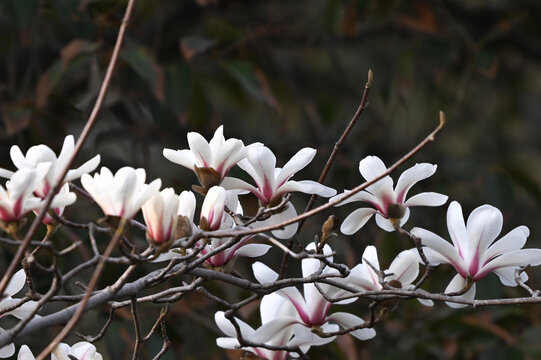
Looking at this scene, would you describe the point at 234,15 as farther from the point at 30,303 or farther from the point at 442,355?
the point at 30,303

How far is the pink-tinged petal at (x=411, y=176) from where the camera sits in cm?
54

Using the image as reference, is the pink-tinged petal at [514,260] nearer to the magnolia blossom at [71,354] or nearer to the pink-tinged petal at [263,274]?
the pink-tinged petal at [263,274]

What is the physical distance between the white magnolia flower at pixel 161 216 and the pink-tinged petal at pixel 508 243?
0.73 feet

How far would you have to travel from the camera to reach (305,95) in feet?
6.24

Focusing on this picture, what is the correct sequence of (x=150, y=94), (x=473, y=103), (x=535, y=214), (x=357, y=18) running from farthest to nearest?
(x=473, y=103), (x=535, y=214), (x=357, y=18), (x=150, y=94)

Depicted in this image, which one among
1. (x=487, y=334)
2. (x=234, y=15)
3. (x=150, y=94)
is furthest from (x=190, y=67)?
(x=487, y=334)

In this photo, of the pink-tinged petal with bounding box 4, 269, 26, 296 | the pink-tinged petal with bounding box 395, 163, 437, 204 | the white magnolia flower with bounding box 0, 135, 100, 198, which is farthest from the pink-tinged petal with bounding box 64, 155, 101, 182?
the pink-tinged petal with bounding box 395, 163, 437, 204

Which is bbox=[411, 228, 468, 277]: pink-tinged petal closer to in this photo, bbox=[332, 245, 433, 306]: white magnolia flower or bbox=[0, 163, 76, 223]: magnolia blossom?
bbox=[332, 245, 433, 306]: white magnolia flower

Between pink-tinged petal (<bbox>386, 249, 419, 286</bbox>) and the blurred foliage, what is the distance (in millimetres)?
586

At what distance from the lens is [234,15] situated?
1645 millimetres

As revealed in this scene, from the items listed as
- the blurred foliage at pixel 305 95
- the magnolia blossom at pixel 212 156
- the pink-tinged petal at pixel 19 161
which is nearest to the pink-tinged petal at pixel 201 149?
the magnolia blossom at pixel 212 156

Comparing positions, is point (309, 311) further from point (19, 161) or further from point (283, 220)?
point (19, 161)

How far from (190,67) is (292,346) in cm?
90

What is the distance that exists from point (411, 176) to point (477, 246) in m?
0.06
